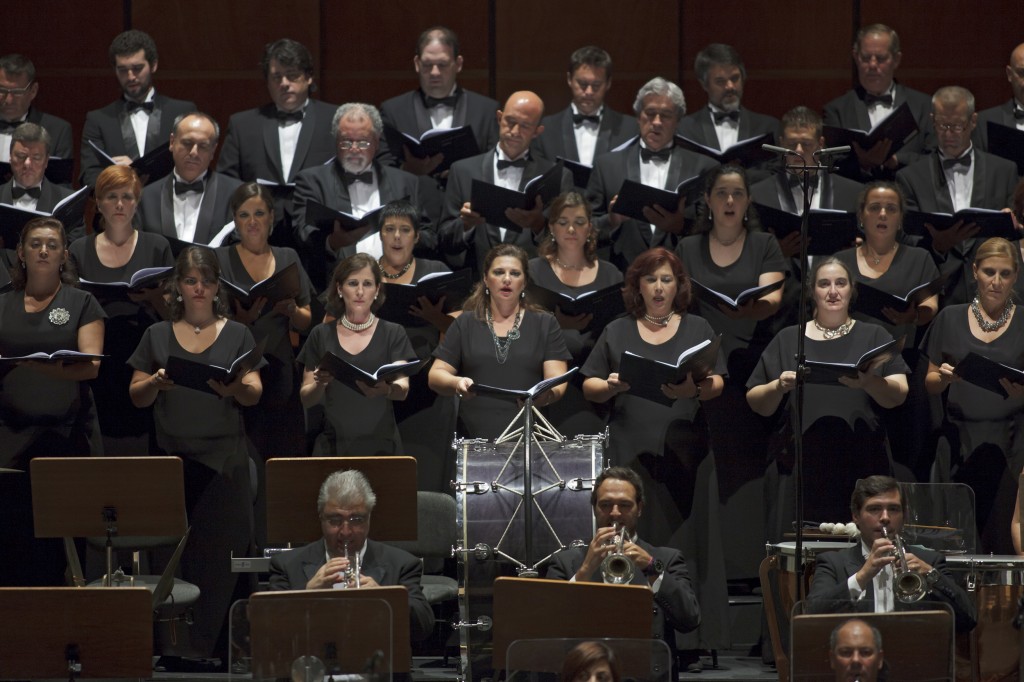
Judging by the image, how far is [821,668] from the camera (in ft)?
11.3

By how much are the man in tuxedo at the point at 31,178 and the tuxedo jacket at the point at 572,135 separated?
198 centimetres

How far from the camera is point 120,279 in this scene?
5637mm

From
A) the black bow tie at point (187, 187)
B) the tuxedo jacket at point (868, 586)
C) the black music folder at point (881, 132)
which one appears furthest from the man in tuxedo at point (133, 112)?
the tuxedo jacket at point (868, 586)

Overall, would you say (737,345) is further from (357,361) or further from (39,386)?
(39,386)

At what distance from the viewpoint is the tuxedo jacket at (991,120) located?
6.42 meters

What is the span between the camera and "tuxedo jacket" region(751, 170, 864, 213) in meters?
6.07

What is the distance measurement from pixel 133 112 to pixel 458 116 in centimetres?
141

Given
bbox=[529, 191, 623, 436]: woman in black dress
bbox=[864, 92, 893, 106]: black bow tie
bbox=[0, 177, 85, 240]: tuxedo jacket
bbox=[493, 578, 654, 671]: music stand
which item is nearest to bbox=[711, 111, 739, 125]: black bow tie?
bbox=[864, 92, 893, 106]: black bow tie

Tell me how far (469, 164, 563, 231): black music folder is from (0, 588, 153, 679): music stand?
2.39 meters

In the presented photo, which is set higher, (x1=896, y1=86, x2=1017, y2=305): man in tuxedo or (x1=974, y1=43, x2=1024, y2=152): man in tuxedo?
(x1=974, y1=43, x2=1024, y2=152): man in tuxedo

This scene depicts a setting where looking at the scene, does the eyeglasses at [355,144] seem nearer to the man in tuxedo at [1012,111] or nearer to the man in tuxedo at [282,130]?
the man in tuxedo at [282,130]

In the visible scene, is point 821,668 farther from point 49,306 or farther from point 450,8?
point 450,8

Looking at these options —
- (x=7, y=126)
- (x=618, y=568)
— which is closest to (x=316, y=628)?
(x=618, y=568)

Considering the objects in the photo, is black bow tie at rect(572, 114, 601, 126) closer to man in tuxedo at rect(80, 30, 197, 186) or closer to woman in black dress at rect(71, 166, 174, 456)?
man in tuxedo at rect(80, 30, 197, 186)
